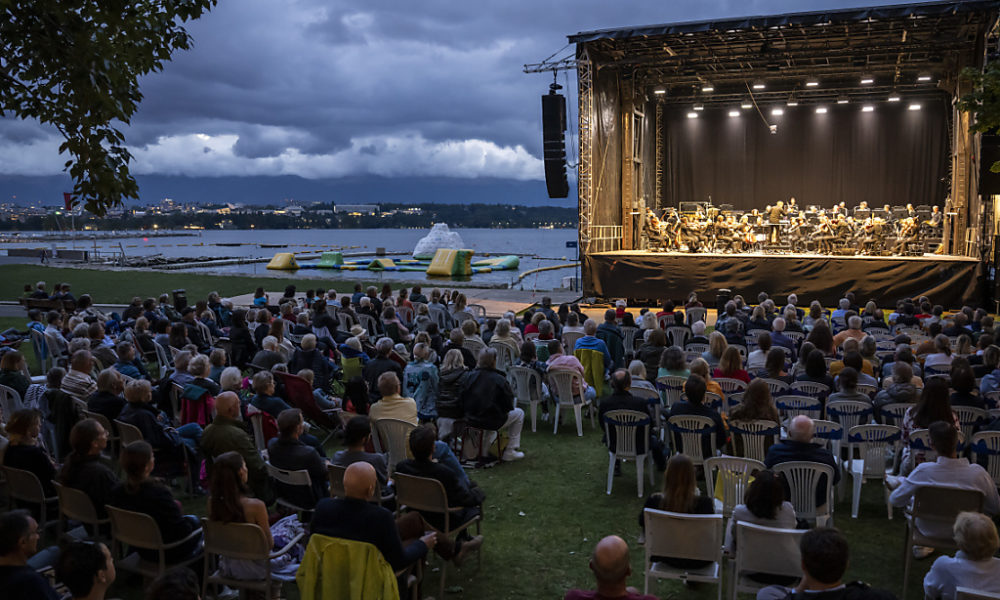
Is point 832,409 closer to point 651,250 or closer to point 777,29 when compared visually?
point 777,29

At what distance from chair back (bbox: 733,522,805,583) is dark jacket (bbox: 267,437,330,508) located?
2376mm

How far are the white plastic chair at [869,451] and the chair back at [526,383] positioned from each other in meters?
2.95

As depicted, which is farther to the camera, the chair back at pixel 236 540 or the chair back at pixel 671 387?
the chair back at pixel 671 387

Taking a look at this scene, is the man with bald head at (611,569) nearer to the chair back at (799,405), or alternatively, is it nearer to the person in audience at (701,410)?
the person in audience at (701,410)

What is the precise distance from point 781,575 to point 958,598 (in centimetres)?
78

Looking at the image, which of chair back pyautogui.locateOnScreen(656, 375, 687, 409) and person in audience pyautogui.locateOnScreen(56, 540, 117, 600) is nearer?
person in audience pyautogui.locateOnScreen(56, 540, 117, 600)

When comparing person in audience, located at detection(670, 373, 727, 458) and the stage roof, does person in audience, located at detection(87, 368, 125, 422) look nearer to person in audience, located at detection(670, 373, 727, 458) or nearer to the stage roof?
person in audience, located at detection(670, 373, 727, 458)

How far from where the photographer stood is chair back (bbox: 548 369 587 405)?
7.44 meters

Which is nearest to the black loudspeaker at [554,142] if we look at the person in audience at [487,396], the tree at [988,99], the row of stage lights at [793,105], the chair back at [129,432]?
the row of stage lights at [793,105]

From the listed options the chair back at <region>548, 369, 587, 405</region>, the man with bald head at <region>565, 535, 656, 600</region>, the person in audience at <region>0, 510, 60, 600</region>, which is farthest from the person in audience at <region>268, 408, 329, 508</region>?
the chair back at <region>548, 369, 587, 405</region>

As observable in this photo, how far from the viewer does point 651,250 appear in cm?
1938

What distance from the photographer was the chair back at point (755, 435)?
5262 mm

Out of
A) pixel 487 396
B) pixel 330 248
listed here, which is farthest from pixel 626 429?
pixel 330 248

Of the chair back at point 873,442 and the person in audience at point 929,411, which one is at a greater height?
the person in audience at point 929,411
